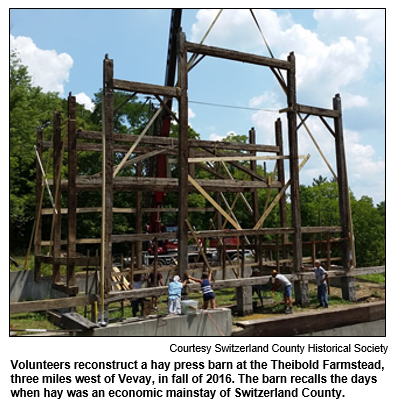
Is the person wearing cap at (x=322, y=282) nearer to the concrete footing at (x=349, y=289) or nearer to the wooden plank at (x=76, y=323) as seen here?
the concrete footing at (x=349, y=289)

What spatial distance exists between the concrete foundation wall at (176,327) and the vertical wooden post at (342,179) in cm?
710

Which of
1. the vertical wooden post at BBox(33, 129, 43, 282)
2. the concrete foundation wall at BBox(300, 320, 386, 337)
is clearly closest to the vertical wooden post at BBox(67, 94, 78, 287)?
the vertical wooden post at BBox(33, 129, 43, 282)

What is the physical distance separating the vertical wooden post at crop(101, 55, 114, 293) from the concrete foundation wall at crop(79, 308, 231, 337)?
6.05 ft

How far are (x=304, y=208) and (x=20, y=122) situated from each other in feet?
72.0

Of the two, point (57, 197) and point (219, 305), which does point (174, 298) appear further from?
point (57, 197)

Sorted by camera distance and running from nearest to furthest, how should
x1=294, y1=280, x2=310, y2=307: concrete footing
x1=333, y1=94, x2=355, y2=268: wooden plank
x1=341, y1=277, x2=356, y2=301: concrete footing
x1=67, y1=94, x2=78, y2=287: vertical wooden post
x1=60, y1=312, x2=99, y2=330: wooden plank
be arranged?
x1=60, y1=312, x2=99, y2=330: wooden plank
x1=67, y1=94, x2=78, y2=287: vertical wooden post
x1=294, y1=280, x2=310, y2=307: concrete footing
x1=341, y1=277, x2=356, y2=301: concrete footing
x1=333, y1=94, x2=355, y2=268: wooden plank

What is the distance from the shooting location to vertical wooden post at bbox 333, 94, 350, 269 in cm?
1548

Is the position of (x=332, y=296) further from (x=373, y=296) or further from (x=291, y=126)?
(x=291, y=126)

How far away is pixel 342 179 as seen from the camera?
15742mm

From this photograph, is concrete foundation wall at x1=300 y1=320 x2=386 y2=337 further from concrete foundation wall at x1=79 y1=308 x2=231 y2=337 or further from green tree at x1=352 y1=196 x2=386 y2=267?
green tree at x1=352 y1=196 x2=386 y2=267

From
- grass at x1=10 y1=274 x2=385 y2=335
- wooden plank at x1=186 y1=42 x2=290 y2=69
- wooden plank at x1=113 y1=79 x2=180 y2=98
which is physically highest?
wooden plank at x1=186 y1=42 x2=290 y2=69

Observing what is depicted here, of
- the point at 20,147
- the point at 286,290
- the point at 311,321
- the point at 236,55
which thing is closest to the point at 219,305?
the point at 286,290

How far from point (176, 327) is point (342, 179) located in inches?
367
